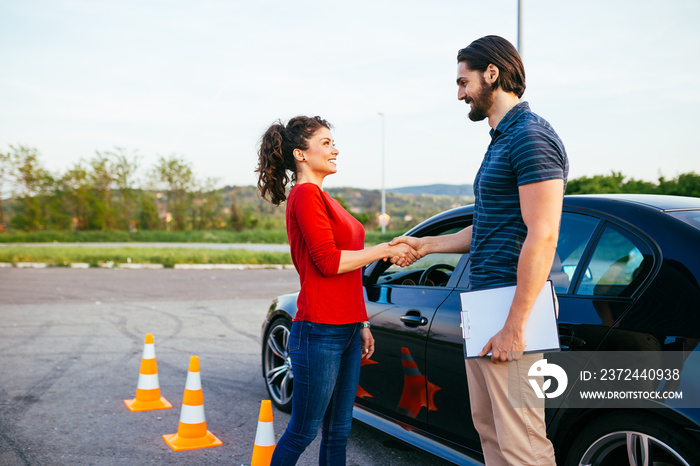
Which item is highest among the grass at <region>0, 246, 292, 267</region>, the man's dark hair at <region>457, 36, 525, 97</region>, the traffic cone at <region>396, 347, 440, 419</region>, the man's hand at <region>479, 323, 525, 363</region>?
the man's dark hair at <region>457, 36, 525, 97</region>

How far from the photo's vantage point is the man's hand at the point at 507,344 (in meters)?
1.98

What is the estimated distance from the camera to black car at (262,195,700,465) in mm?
2209

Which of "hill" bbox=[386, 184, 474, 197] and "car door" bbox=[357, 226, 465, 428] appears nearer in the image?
"car door" bbox=[357, 226, 465, 428]

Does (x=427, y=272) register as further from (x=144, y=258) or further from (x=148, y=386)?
(x=144, y=258)

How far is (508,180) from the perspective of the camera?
2055 millimetres

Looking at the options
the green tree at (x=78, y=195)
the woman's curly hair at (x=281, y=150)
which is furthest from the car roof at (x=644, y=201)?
the green tree at (x=78, y=195)

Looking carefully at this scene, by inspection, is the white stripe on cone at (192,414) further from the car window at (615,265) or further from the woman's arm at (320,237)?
the car window at (615,265)

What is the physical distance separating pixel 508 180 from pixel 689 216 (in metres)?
1.01

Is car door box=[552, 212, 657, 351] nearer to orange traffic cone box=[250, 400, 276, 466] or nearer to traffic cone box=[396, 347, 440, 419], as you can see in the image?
traffic cone box=[396, 347, 440, 419]

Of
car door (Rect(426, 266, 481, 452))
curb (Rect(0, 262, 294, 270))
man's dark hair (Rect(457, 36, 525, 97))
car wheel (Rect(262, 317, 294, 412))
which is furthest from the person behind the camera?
curb (Rect(0, 262, 294, 270))

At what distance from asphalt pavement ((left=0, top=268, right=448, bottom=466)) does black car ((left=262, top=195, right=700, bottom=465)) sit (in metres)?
0.73

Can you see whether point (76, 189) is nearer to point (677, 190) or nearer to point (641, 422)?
point (677, 190)

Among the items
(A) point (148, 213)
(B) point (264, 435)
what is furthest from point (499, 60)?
(A) point (148, 213)

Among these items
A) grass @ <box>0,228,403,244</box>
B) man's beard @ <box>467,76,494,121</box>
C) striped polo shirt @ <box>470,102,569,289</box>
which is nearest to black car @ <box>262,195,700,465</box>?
striped polo shirt @ <box>470,102,569,289</box>
